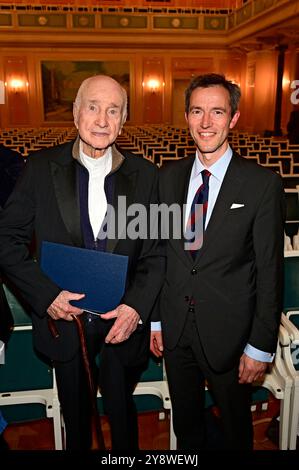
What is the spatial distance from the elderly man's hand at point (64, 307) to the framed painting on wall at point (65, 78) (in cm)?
1849

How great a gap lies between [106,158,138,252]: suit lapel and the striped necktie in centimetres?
26

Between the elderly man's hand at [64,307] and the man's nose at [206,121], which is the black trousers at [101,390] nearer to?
the elderly man's hand at [64,307]

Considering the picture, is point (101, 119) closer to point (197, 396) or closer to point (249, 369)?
point (249, 369)

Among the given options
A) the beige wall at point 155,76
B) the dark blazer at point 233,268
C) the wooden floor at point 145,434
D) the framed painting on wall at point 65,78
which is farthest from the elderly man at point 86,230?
the framed painting on wall at point 65,78

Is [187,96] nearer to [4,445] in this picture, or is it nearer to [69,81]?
[4,445]

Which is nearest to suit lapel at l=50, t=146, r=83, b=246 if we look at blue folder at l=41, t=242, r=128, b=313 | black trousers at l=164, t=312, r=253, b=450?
blue folder at l=41, t=242, r=128, b=313

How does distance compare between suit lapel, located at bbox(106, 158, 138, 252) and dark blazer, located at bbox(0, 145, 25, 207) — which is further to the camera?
dark blazer, located at bbox(0, 145, 25, 207)

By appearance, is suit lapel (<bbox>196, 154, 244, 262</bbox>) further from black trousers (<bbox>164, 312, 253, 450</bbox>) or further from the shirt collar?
black trousers (<bbox>164, 312, 253, 450</bbox>)

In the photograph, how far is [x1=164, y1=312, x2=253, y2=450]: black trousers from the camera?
185 centimetres

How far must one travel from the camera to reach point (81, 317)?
5.89 feet

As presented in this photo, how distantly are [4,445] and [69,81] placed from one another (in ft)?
63.8

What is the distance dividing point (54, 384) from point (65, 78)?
62.7 ft

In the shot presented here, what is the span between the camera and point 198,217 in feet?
5.83
